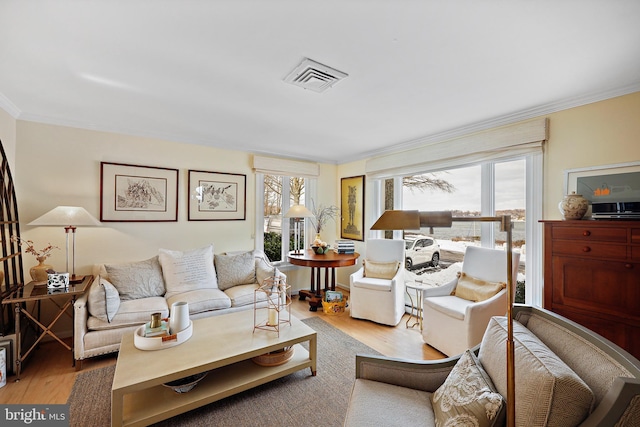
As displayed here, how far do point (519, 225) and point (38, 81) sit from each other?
4.30 meters

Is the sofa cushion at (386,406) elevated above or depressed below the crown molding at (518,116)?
below

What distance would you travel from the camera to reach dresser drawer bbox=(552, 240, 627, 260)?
1.93 meters

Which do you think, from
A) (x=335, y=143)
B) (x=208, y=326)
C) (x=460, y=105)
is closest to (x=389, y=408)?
(x=208, y=326)

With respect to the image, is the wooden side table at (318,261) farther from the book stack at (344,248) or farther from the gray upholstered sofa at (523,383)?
the gray upholstered sofa at (523,383)

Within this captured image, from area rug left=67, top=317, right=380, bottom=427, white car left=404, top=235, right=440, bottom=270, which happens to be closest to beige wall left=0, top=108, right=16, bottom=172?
area rug left=67, top=317, right=380, bottom=427

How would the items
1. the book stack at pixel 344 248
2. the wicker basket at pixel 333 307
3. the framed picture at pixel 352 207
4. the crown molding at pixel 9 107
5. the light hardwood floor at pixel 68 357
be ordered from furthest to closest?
the framed picture at pixel 352 207 < the book stack at pixel 344 248 < the wicker basket at pixel 333 307 < the crown molding at pixel 9 107 < the light hardwood floor at pixel 68 357

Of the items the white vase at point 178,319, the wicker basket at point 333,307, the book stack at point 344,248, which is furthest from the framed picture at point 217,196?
the white vase at point 178,319

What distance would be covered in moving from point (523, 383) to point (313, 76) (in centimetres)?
198

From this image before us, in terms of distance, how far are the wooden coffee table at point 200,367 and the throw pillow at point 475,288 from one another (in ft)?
5.35

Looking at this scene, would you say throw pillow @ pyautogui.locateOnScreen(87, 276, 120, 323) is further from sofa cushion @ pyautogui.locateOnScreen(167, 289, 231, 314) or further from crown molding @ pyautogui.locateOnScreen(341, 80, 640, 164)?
crown molding @ pyautogui.locateOnScreen(341, 80, 640, 164)

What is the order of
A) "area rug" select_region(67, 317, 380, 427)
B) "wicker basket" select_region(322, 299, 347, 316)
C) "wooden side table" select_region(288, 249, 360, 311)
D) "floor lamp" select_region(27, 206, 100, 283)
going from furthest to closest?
"wicker basket" select_region(322, 299, 347, 316) → "wooden side table" select_region(288, 249, 360, 311) → "floor lamp" select_region(27, 206, 100, 283) → "area rug" select_region(67, 317, 380, 427)

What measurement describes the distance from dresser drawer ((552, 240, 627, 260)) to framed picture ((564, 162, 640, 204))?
448 mm

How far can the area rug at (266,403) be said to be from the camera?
1.78 m

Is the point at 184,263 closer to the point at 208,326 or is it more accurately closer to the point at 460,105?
the point at 208,326
